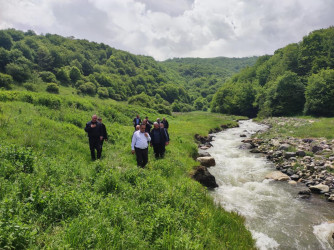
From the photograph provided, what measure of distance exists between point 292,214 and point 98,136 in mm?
10814

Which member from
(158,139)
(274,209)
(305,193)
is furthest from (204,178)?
(305,193)

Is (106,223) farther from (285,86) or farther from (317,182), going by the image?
(285,86)

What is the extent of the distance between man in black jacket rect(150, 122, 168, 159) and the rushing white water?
14.4 feet

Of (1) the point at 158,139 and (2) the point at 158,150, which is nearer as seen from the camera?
(1) the point at 158,139

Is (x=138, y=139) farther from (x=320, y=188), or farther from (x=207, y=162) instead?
(x=320, y=188)

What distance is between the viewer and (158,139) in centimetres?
1306

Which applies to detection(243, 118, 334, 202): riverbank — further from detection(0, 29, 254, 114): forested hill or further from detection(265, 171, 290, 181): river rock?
detection(0, 29, 254, 114): forested hill

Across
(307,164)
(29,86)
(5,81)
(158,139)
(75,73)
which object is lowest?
(307,164)

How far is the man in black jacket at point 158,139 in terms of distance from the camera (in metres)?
13.0

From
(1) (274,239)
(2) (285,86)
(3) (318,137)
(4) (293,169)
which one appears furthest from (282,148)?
(2) (285,86)

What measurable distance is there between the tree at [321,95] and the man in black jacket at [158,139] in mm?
51176

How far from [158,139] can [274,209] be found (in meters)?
7.49

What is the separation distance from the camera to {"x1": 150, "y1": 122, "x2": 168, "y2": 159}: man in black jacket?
13.0 m

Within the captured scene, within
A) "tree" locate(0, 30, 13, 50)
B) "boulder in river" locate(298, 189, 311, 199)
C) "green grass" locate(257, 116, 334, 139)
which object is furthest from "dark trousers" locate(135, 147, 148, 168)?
"tree" locate(0, 30, 13, 50)
